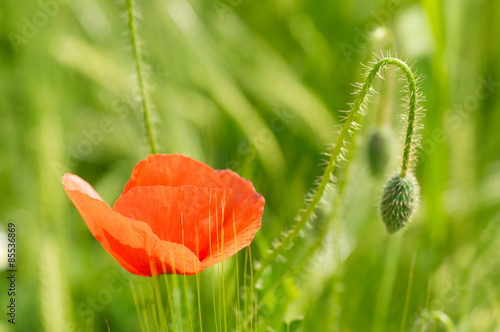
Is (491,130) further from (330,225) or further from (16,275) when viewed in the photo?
(16,275)

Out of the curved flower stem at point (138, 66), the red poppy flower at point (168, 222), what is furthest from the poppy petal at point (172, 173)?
the curved flower stem at point (138, 66)

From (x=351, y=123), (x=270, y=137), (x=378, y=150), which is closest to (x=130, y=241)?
(x=351, y=123)

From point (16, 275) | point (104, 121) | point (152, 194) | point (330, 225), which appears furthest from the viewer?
point (104, 121)

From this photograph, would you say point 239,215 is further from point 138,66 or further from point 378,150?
point 378,150

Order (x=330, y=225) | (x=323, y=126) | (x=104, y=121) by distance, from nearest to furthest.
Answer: (x=330, y=225), (x=323, y=126), (x=104, y=121)

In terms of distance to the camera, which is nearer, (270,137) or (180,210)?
(180,210)

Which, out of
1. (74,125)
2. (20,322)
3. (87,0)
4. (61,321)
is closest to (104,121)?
(74,125)

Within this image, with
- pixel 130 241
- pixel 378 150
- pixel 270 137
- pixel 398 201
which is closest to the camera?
pixel 130 241
